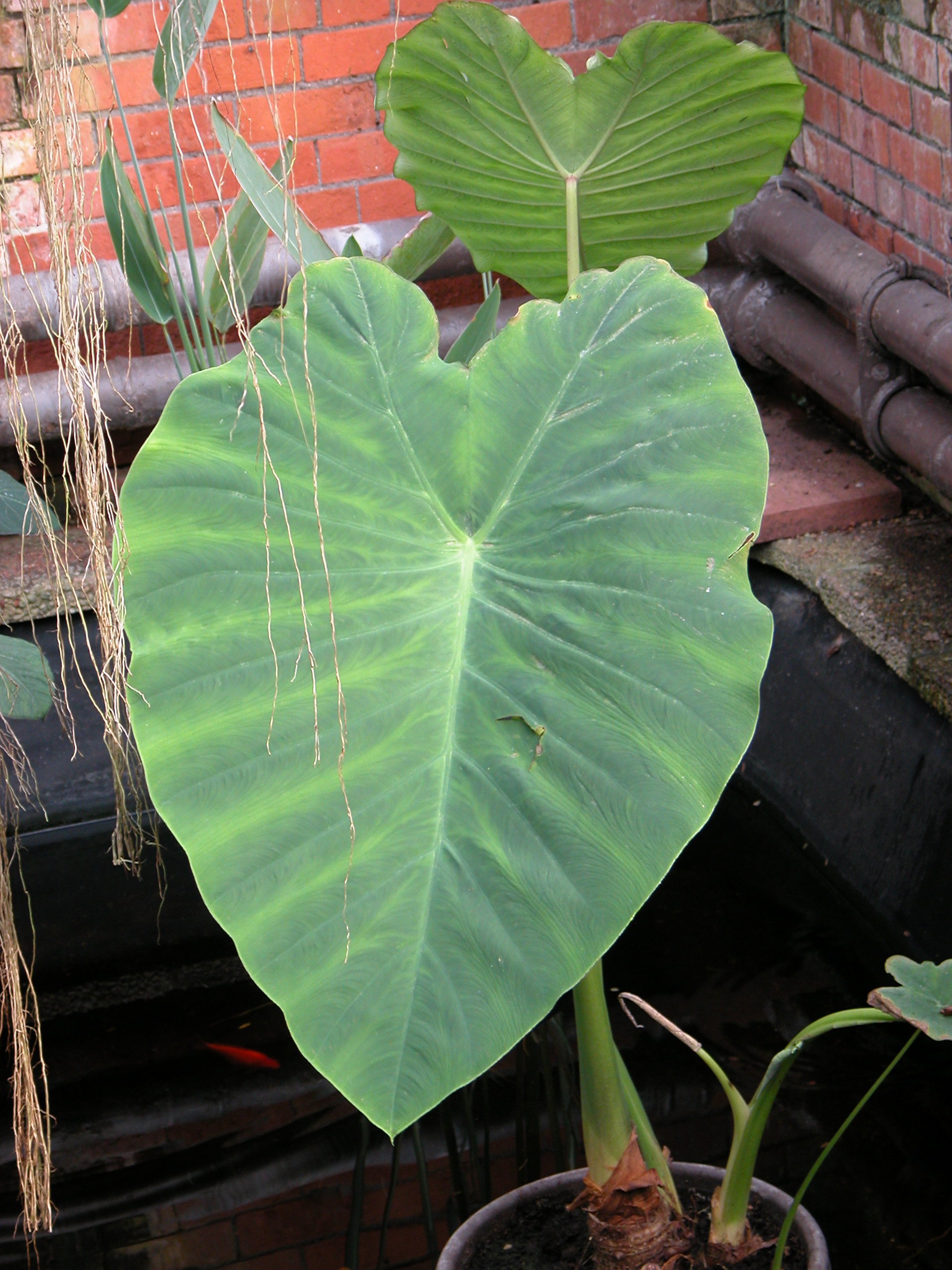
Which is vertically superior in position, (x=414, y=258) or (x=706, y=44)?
(x=706, y=44)

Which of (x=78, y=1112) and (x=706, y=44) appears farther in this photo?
(x=78, y=1112)

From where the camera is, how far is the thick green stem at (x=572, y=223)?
117cm

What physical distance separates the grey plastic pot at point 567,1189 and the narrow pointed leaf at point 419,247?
876mm

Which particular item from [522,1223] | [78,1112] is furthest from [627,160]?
[78,1112]

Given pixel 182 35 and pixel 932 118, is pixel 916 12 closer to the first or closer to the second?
pixel 932 118

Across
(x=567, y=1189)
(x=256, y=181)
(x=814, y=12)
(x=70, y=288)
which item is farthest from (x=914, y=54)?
(x=567, y=1189)

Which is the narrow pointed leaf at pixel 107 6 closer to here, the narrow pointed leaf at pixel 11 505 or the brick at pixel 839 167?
the narrow pointed leaf at pixel 11 505

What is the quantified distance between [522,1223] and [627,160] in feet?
→ 3.21

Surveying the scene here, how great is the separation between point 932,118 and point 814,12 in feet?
1.59

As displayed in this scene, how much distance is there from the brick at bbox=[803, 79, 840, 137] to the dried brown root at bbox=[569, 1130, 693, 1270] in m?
1.76

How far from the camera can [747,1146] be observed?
3.45 ft

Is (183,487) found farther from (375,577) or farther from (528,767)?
(528,767)

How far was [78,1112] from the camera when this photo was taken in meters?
1.63

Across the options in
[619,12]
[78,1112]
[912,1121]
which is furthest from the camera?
[619,12]
